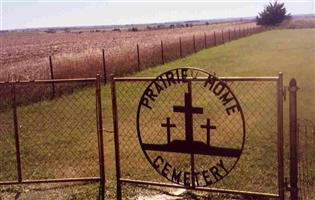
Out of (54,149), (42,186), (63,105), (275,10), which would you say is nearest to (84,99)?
(63,105)

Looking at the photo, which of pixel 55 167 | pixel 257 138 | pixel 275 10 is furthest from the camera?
pixel 275 10

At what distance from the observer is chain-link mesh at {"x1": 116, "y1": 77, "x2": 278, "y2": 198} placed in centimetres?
683

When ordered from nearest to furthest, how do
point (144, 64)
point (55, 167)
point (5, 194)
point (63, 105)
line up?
point (5, 194), point (55, 167), point (63, 105), point (144, 64)

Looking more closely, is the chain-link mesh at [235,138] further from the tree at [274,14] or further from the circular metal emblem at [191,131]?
the tree at [274,14]

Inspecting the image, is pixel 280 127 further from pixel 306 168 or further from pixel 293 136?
pixel 306 168

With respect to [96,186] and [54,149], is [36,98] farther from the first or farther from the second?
[96,186]

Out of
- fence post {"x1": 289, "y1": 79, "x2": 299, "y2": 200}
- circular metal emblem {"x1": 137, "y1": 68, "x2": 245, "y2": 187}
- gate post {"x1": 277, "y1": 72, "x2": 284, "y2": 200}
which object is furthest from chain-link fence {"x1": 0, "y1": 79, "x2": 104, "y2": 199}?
fence post {"x1": 289, "y1": 79, "x2": 299, "y2": 200}

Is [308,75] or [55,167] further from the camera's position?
[308,75]

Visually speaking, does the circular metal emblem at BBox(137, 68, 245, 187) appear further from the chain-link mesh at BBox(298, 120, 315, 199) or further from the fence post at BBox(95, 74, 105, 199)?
the chain-link mesh at BBox(298, 120, 315, 199)

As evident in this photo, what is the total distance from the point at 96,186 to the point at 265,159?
2957 millimetres

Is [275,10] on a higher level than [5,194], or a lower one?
higher

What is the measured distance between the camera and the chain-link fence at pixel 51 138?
21.5 ft

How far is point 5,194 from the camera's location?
6434mm

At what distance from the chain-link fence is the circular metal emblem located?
3.38 feet
